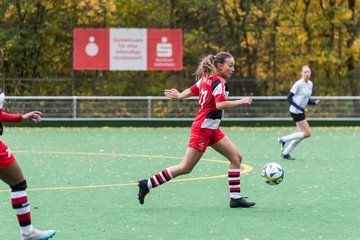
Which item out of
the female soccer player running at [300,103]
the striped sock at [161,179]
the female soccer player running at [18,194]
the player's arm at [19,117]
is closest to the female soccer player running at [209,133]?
the striped sock at [161,179]

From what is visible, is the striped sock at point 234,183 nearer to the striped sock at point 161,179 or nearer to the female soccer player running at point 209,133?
the female soccer player running at point 209,133

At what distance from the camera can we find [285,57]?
105ft

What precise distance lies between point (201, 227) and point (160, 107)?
20.7m

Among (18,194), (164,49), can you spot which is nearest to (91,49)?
(164,49)

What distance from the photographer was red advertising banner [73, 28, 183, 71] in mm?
29703

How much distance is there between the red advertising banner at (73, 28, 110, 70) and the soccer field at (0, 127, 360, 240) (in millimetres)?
8469

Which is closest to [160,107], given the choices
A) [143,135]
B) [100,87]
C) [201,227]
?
[100,87]

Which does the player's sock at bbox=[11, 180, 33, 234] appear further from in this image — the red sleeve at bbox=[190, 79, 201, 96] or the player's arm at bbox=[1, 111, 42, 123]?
the red sleeve at bbox=[190, 79, 201, 96]

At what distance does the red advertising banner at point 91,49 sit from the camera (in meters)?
29.7

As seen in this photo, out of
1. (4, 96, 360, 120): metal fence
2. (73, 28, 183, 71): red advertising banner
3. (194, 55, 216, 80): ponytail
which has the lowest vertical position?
(4, 96, 360, 120): metal fence

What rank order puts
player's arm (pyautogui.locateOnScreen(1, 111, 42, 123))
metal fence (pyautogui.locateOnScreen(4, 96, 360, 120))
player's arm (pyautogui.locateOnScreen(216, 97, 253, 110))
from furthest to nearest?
1. metal fence (pyautogui.locateOnScreen(4, 96, 360, 120))
2. player's arm (pyautogui.locateOnScreen(216, 97, 253, 110))
3. player's arm (pyautogui.locateOnScreen(1, 111, 42, 123))

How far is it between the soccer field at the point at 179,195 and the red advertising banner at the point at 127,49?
8.50m

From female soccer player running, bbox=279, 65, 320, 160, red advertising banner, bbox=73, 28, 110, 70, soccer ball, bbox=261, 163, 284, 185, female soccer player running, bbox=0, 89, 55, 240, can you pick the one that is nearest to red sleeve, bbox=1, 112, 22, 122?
female soccer player running, bbox=0, 89, 55, 240

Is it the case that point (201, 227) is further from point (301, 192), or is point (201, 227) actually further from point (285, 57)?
point (285, 57)
